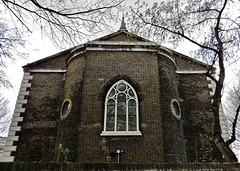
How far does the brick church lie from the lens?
401 inches

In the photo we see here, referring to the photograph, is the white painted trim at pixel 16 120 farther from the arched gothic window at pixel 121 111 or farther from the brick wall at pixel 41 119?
the arched gothic window at pixel 121 111

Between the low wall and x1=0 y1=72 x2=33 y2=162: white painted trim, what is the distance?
7.96 m

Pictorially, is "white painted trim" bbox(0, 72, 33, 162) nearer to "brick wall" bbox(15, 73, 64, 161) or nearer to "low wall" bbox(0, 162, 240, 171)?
"brick wall" bbox(15, 73, 64, 161)

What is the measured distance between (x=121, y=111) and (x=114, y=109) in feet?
1.22

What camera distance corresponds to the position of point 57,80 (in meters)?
14.7

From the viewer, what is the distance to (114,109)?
10.9 metres

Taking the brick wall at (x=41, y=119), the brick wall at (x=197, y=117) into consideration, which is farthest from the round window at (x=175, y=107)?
the brick wall at (x=41, y=119)

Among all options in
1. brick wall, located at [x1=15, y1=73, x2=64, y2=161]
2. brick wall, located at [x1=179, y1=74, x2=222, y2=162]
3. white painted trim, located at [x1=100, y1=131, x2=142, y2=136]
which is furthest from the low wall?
brick wall, located at [x1=15, y1=73, x2=64, y2=161]

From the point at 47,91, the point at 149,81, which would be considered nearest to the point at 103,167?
the point at 149,81

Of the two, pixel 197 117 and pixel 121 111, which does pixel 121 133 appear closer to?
pixel 121 111

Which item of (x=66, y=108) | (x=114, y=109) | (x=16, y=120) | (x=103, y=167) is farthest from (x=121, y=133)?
(x=16, y=120)

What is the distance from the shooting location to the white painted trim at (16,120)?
12.5 m

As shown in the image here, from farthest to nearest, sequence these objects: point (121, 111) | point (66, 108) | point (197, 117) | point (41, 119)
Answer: point (197, 117) < point (41, 119) < point (66, 108) < point (121, 111)

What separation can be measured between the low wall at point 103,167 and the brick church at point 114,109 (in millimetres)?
3939
